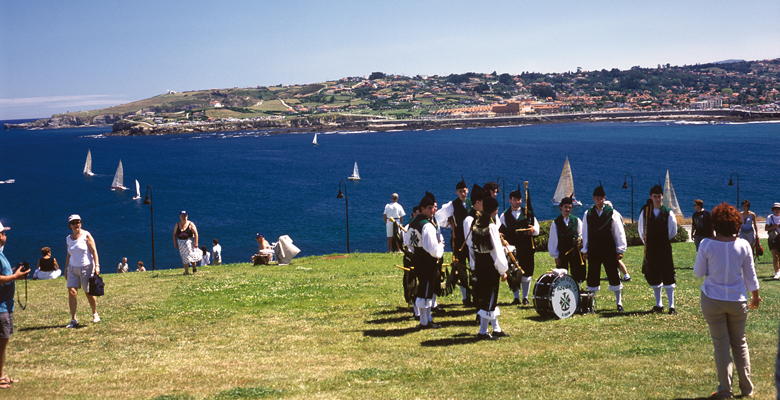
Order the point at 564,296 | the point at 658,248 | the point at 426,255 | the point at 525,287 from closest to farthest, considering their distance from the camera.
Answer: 1. the point at 426,255
2. the point at 564,296
3. the point at 658,248
4. the point at 525,287

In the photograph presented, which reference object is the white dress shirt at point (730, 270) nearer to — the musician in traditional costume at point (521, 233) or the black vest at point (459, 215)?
the black vest at point (459, 215)

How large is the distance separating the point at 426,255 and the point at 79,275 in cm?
652

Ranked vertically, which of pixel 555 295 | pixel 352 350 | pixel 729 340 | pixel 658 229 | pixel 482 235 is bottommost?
pixel 352 350

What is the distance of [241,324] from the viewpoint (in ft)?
44.1

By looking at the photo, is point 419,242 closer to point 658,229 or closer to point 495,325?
point 495,325

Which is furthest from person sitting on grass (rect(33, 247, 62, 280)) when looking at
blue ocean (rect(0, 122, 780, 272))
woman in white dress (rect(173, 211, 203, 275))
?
blue ocean (rect(0, 122, 780, 272))

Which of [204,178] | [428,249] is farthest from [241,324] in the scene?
[204,178]

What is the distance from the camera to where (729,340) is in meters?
7.72

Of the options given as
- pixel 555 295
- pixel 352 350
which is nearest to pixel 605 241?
pixel 555 295

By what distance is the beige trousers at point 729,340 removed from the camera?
7594 mm

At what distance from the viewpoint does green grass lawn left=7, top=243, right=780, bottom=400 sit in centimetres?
860

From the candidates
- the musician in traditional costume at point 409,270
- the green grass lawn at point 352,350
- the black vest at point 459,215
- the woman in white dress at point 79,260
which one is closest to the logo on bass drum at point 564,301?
the green grass lawn at point 352,350

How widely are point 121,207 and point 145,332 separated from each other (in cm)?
8022

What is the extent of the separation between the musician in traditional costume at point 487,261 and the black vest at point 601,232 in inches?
115
